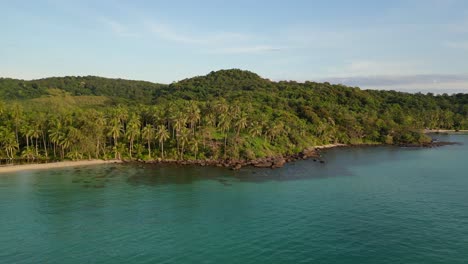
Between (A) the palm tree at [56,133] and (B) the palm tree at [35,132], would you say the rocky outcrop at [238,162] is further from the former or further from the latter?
(B) the palm tree at [35,132]

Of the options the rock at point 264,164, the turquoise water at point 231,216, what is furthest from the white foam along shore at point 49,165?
the rock at point 264,164

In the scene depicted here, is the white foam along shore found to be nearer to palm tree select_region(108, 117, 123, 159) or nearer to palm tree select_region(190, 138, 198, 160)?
palm tree select_region(108, 117, 123, 159)

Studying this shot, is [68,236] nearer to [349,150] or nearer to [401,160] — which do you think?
[401,160]

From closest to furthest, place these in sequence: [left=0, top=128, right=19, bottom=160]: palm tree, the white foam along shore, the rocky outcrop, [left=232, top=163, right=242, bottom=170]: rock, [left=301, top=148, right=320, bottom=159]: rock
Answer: the white foam along shore → [left=0, top=128, right=19, bottom=160]: palm tree → [left=232, top=163, right=242, bottom=170]: rock → the rocky outcrop → [left=301, top=148, right=320, bottom=159]: rock

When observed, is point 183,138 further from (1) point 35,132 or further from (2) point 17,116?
(2) point 17,116

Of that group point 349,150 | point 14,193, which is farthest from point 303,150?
point 14,193

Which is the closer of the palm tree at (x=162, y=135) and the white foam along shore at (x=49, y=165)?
the white foam along shore at (x=49, y=165)

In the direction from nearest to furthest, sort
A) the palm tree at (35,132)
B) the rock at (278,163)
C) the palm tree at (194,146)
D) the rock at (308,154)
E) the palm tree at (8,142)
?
the palm tree at (8,142), the palm tree at (35,132), the rock at (278,163), the palm tree at (194,146), the rock at (308,154)

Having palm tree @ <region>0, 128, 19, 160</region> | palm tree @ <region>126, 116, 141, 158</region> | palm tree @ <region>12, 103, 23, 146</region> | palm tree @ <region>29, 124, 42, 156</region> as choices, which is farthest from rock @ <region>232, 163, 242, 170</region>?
palm tree @ <region>12, 103, 23, 146</region>
